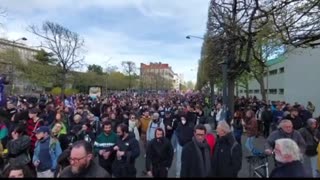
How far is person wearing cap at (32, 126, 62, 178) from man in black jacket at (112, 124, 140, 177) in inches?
44.3

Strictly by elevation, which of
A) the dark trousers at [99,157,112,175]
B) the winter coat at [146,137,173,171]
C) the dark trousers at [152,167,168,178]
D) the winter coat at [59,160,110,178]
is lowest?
the dark trousers at [152,167,168,178]

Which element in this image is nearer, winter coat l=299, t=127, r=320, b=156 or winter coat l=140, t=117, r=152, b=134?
winter coat l=299, t=127, r=320, b=156

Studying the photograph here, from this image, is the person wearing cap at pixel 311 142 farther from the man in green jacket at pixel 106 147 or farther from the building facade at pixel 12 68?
the building facade at pixel 12 68

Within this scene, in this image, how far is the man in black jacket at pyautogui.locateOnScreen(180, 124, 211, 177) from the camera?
731 cm

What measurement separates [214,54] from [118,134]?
22.8 metres

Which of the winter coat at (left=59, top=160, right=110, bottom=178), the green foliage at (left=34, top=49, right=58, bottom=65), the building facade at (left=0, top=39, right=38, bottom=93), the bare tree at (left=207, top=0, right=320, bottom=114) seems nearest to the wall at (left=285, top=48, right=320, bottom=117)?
the bare tree at (left=207, top=0, right=320, bottom=114)

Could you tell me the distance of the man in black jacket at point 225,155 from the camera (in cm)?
758

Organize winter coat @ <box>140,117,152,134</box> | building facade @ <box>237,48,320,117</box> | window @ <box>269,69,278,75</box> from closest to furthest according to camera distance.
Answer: winter coat @ <box>140,117,152,134</box> → building facade @ <box>237,48,320,117</box> → window @ <box>269,69,278,75</box>

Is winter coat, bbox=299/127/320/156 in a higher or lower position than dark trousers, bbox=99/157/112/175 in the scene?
higher

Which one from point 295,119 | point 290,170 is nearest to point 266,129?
point 295,119

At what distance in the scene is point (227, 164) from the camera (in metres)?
7.60

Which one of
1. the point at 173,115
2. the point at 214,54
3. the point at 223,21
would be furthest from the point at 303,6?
the point at 214,54

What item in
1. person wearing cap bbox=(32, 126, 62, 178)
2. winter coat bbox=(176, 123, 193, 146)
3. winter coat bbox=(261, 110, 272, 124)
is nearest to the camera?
person wearing cap bbox=(32, 126, 62, 178)

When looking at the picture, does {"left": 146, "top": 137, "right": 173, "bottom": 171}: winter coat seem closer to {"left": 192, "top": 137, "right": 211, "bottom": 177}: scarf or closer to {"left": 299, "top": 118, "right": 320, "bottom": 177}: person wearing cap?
{"left": 192, "top": 137, "right": 211, "bottom": 177}: scarf
